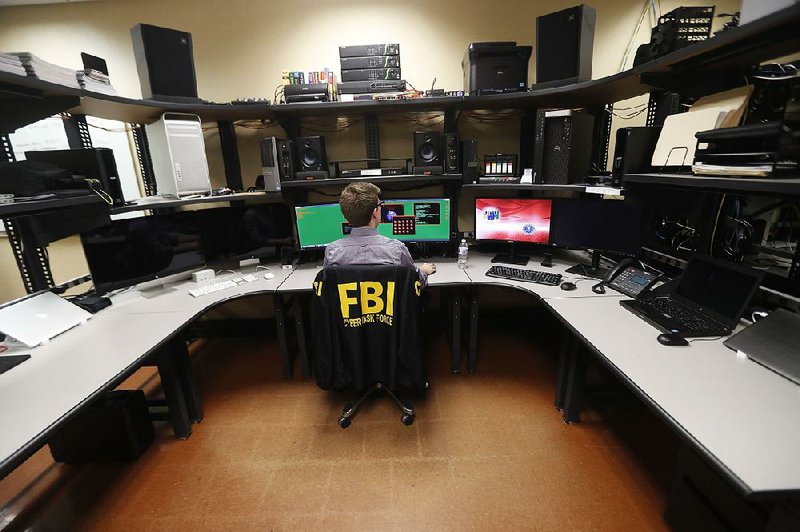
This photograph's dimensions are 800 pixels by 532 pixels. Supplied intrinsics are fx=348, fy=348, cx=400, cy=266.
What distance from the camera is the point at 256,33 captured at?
2.65 m

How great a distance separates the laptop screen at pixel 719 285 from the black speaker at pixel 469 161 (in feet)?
4.43

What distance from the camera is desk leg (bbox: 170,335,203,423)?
78.7 inches

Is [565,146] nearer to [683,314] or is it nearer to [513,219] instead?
[513,219]

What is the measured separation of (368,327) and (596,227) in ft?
5.15

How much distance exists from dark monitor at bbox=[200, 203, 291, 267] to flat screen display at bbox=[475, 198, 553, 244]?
1.50m

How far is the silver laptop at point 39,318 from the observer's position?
4.93ft

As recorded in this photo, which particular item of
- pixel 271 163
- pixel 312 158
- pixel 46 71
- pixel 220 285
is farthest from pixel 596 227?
pixel 46 71

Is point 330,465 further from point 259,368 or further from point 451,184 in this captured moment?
point 451,184

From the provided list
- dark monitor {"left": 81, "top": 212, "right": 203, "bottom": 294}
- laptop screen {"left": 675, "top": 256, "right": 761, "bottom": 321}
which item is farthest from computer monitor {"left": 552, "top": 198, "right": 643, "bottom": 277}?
dark monitor {"left": 81, "top": 212, "right": 203, "bottom": 294}

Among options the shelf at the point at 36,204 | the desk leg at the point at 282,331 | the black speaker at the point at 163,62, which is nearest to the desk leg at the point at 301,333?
the desk leg at the point at 282,331

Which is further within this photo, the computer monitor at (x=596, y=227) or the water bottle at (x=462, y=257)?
the water bottle at (x=462, y=257)

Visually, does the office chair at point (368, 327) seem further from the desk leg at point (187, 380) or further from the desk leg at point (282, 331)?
the desk leg at point (187, 380)

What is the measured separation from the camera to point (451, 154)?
95.5 inches

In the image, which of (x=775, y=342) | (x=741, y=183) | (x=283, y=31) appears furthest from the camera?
(x=283, y=31)
